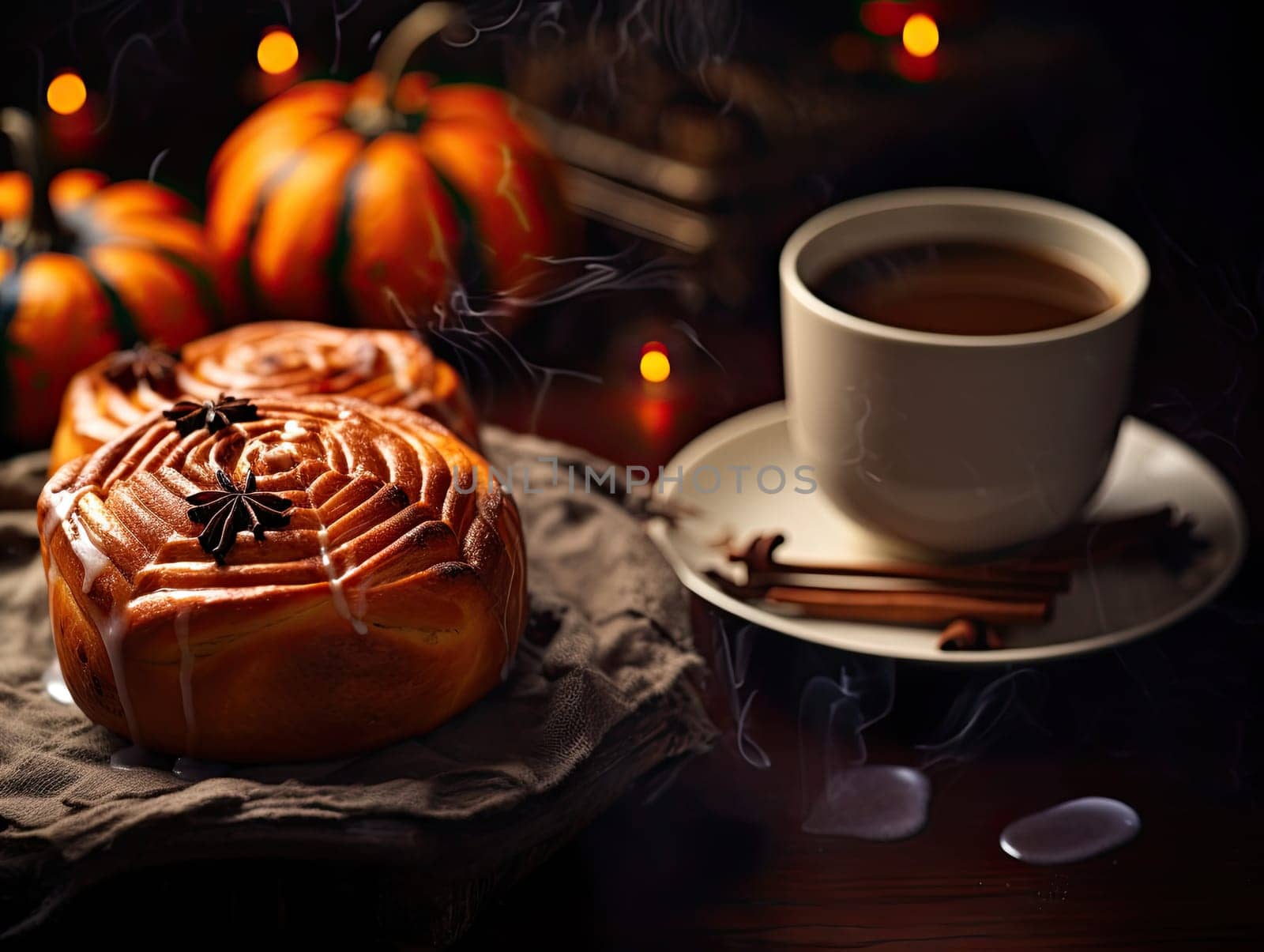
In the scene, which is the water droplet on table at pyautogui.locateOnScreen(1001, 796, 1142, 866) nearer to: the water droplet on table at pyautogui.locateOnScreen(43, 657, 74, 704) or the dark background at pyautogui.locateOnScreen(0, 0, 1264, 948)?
the dark background at pyautogui.locateOnScreen(0, 0, 1264, 948)

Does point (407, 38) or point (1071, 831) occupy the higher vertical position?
point (407, 38)

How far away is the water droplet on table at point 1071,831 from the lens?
35.8 inches

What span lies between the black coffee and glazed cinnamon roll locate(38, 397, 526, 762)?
0.46m

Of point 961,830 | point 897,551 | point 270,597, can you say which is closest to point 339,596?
point 270,597

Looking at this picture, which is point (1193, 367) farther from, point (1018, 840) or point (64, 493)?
point (64, 493)

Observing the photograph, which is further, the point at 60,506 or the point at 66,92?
the point at 66,92

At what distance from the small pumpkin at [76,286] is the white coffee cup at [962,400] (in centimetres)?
65

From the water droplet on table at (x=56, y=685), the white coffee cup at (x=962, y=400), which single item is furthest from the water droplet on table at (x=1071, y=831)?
the water droplet on table at (x=56, y=685)

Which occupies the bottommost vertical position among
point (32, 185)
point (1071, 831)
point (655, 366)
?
point (1071, 831)

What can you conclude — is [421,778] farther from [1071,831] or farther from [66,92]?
[66,92]

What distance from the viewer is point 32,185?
54.0 inches

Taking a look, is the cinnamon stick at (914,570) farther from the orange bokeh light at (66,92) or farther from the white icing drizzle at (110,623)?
the orange bokeh light at (66,92)

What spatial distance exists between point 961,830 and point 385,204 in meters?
0.87

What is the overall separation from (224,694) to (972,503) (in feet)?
1.96
